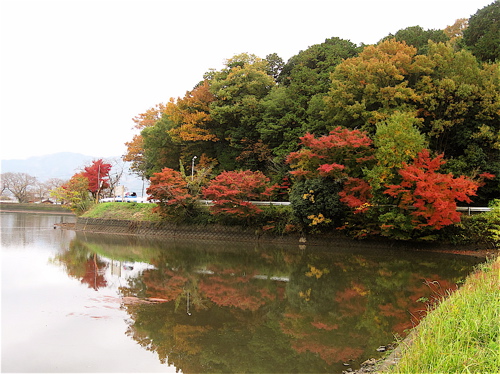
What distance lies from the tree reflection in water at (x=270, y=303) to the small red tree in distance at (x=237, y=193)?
4.82m

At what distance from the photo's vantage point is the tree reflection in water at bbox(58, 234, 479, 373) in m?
5.62

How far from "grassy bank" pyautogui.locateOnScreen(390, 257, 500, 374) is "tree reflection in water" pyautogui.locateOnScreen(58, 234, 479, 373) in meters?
1.48

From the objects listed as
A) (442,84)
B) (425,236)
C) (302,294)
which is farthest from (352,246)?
(302,294)

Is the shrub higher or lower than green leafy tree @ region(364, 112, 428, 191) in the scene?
lower

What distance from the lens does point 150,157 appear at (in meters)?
30.7

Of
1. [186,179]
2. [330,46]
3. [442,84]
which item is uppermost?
[330,46]

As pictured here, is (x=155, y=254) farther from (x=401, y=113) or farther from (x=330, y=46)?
(x=330, y=46)

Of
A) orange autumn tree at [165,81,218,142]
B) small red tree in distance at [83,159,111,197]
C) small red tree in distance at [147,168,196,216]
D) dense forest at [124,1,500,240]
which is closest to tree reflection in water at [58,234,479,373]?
dense forest at [124,1,500,240]

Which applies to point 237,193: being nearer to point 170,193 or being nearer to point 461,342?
point 170,193

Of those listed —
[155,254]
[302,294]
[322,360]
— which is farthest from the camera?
[155,254]

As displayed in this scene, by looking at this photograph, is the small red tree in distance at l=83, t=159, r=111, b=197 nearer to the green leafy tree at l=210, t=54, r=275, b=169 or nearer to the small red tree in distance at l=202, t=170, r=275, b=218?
the green leafy tree at l=210, t=54, r=275, b=169

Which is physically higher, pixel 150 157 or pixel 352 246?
pixel 150 157

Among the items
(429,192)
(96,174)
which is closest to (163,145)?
(96,174)

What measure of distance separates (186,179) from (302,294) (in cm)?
1514
